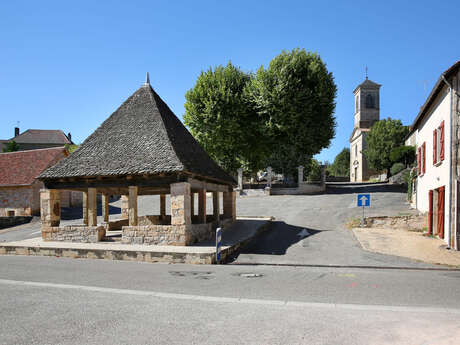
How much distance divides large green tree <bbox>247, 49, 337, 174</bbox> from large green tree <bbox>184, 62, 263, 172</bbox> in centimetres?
122

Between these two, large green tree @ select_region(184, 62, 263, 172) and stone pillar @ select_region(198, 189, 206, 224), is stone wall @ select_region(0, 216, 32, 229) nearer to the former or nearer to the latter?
large green tree @ select_region(184, 62, 263, 172)

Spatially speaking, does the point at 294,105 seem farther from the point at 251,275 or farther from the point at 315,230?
the point at 251,275

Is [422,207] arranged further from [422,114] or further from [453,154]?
[453,154]

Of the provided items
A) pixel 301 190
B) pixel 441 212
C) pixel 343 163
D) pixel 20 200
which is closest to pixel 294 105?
pixel 301 190

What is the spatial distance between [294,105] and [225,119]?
600cm

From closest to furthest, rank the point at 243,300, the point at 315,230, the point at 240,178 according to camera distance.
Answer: the point at 243,300 → the point at 315,230 → the point at 240,178

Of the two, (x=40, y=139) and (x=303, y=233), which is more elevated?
(x=40, y=139)

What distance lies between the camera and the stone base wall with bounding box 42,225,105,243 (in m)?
13.8

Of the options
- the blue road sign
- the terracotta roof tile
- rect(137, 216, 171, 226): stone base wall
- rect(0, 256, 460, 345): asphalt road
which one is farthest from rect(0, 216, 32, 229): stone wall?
the blue road sign

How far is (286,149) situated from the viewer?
1262 inches

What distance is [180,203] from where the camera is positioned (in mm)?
12625

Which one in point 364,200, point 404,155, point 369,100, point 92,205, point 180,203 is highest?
point 369,100

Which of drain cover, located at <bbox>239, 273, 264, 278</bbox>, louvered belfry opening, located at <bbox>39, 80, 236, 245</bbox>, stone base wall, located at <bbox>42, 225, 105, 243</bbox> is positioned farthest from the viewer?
stone base wall, located at <bbox>42, 225, 105, 243</bbox>

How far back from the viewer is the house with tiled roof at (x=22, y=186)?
27703 mm
